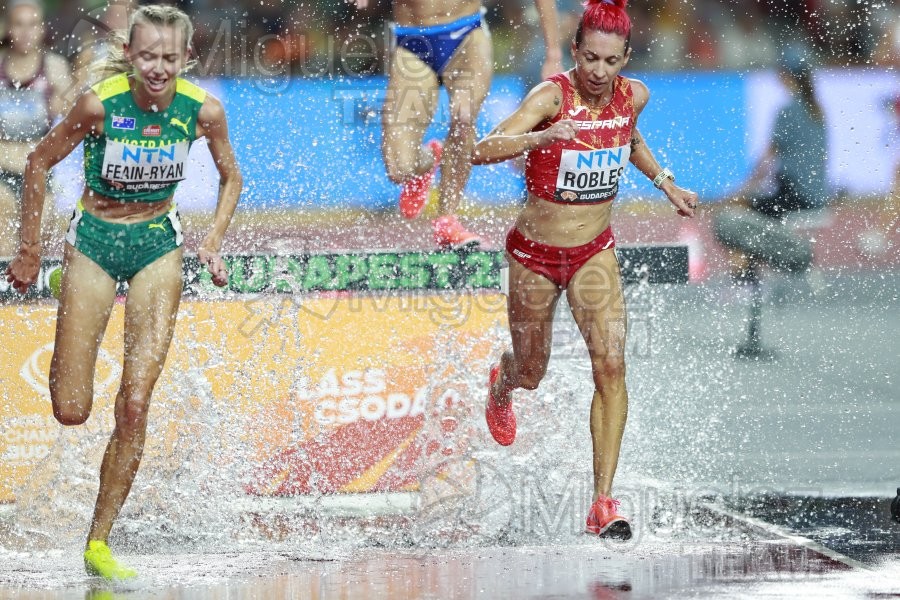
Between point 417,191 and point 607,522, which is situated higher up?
point 417,191

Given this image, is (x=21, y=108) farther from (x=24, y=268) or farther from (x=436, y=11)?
(x=24, y=268)

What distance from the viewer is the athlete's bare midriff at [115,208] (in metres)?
5.87

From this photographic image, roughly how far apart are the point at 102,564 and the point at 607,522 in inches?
80.4

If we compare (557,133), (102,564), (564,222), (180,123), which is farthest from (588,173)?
(102,564)

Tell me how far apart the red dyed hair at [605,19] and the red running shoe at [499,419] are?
1.86m

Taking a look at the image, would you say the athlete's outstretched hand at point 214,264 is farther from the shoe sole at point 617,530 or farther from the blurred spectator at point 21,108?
the blurred spectator at point 21,108

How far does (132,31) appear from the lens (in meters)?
5.59

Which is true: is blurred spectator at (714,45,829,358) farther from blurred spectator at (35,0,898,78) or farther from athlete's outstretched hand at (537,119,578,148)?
athlete's outstretched hand at (537,119,578,148)

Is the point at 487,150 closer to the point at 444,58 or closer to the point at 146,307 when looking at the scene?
the point at 146,307

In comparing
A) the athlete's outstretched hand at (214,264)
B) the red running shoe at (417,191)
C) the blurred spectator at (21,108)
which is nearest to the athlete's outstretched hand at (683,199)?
the athlete's outstretched hand at (214,264)

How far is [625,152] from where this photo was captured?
19.6ft

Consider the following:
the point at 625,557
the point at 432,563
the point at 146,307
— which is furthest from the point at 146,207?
the point at 625,557

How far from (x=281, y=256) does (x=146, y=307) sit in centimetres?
169

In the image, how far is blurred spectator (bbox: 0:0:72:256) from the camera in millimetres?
8242
